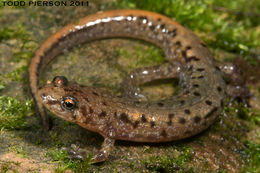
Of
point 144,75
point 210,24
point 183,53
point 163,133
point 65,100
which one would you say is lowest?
point 163,133

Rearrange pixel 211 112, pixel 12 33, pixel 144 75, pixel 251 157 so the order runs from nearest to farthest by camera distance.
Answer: pixel 211 112, pixel 251 157, pixel 144 75, pixel 12 33

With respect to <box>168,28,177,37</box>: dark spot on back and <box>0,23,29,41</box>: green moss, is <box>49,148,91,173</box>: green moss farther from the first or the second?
<box>168,28,177,37</box>: dark spot on back

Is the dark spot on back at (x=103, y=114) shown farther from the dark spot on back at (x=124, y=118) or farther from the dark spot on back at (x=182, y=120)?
the dark spot on back at (x=182, y=120)

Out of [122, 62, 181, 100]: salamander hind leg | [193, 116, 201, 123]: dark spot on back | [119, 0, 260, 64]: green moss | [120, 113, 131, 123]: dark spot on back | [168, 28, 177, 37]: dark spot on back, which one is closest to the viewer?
[120, 113, 131, 123]: dark spot on back

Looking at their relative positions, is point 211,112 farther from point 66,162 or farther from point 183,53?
point 66,162

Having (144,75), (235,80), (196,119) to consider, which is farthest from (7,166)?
(235,80)

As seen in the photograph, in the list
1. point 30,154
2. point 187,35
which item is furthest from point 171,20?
point 30,154

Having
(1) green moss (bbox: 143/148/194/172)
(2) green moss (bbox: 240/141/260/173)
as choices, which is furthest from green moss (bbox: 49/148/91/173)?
(2) green moss (bbox: 240/141/260/173)

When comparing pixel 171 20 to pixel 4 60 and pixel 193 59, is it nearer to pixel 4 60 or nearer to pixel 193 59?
pixel 193 59
